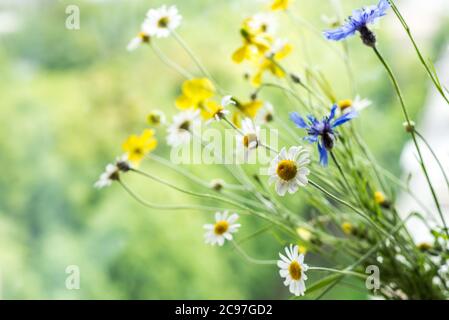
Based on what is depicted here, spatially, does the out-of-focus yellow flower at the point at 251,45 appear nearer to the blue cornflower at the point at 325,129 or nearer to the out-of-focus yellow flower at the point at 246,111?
the out-of-focus yellow flower at the point at 246,111

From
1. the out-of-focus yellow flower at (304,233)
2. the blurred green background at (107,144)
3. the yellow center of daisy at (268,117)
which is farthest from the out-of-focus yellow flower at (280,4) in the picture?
the blurred green background at (107,144)

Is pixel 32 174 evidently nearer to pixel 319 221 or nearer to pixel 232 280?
pixel 232 280

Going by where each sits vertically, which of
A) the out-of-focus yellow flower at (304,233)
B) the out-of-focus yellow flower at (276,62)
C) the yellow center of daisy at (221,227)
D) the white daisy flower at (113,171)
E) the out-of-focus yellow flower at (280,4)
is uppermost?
the out-of-focus yellow flower at (280,4)

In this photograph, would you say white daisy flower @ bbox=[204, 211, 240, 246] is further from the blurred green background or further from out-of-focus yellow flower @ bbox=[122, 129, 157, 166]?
the blurred green background

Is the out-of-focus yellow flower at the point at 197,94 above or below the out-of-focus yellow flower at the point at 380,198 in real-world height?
above

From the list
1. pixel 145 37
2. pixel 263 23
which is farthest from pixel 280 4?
pixel 145 37

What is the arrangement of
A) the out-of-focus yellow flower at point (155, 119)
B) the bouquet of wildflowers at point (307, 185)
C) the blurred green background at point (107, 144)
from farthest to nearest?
the blurred green background at point (107, 144) → the out-of-focus yellow flower at point (155, 119) → the bouquet of wildflowers at point (307, 185)
